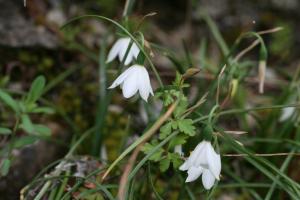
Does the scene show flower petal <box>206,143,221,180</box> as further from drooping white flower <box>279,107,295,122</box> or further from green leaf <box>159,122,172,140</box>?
drooping white flower <box>279,107,295,122</box>

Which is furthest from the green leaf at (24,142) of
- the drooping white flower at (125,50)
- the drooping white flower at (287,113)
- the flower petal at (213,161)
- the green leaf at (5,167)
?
the drooping white flower at (287,113)

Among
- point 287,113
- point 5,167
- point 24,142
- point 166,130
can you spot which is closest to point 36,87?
point 24,142

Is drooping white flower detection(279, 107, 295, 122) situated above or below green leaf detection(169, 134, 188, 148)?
below

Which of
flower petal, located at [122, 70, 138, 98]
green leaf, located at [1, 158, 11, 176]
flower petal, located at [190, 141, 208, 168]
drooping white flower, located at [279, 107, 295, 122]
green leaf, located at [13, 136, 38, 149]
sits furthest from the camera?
drooping white flower, located at [279, 107, 295, 122]

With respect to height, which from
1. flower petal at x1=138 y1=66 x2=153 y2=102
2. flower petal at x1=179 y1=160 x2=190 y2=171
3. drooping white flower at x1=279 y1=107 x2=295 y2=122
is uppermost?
flower petal at x1=138 y1=66 x2=153 y2=102

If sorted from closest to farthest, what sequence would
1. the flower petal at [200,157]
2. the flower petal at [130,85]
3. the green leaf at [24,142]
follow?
the flower petal at [200,157] < the flower petal at [130,85] < the green leaf at [24,142]

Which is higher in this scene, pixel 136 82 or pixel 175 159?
pixel 136 82

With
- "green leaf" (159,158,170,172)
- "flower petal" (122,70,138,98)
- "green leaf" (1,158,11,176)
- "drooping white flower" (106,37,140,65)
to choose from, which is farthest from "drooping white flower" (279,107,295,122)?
"green leaf" (1,158,11,176)

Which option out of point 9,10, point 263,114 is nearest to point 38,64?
point 9,10

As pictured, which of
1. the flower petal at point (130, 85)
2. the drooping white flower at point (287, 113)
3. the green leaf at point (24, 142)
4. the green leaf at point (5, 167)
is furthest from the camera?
the drooping white flower at point (287, 113)

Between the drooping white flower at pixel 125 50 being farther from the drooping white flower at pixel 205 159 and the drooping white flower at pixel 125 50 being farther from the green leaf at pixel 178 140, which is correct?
the drooping white flower at pixel 205 159

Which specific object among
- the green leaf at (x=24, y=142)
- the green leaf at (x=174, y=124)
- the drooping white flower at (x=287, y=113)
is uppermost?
the green leaf at (x=24, y=142)

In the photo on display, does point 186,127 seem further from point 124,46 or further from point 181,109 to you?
point 124,46
